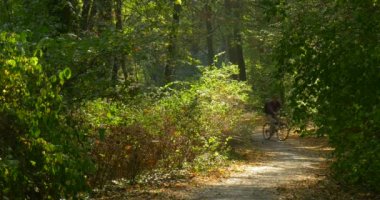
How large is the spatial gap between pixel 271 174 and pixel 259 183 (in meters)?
1.64

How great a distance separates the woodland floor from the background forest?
583 millimetres

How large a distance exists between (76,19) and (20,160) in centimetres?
826

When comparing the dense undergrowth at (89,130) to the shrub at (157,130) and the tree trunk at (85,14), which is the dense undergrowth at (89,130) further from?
the tree trunk at (85,14)

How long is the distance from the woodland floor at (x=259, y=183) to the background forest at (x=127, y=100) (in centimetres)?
58

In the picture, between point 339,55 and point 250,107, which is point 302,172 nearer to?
point 339,55

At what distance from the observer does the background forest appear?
205 inches

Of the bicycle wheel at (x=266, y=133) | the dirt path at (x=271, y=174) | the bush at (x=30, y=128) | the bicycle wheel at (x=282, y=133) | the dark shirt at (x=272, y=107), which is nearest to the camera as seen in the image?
the bush at (x=30, y=128)

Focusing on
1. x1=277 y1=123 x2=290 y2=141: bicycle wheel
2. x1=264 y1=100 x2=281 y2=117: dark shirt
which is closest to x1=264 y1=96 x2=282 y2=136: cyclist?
x1=264 y1=100 x2=281 y2=117: dark shirt

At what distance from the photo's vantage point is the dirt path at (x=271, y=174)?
11.1m

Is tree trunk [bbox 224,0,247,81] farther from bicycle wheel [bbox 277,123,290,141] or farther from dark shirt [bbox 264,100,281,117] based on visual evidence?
dark shirt [bbox 264,100,281,117]

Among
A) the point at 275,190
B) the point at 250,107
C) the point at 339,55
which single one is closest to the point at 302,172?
the point at 275,190

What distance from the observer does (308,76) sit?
9.02m

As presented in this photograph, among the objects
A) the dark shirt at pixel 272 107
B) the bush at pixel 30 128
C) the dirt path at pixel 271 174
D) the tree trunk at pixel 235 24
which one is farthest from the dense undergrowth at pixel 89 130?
the tree trunk at pixel 235 24

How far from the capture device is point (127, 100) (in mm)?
11203
